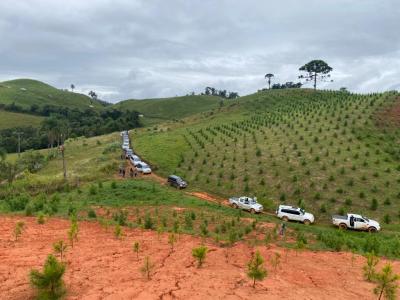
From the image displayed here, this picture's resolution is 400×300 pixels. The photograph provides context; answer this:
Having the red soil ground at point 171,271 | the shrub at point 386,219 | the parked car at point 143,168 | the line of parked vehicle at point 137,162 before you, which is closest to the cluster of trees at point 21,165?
the line of parked vehicle at point 137,162

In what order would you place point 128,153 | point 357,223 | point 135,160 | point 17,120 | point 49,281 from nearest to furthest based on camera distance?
point 49,281
point 357,223
point 135,160
point 128,153
point 17,120

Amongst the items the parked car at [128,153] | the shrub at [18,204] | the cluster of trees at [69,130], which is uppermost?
the cluster of trees at [69,130]

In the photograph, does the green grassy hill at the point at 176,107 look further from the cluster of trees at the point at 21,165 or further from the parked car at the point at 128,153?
the parked car at the point at 128,153

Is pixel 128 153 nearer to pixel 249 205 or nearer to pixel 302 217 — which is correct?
pixel 249 205

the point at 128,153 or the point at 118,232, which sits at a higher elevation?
the point at 128,153

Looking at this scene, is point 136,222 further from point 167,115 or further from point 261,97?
point 167,115

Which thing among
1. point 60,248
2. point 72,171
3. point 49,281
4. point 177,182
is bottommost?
point 72,171

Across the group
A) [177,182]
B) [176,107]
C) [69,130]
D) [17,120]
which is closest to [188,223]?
[177,182]

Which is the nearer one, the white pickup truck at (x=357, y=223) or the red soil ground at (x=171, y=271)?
the red soil ground at (x=171, y=271)

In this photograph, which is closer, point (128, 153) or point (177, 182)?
point (177, 182)
